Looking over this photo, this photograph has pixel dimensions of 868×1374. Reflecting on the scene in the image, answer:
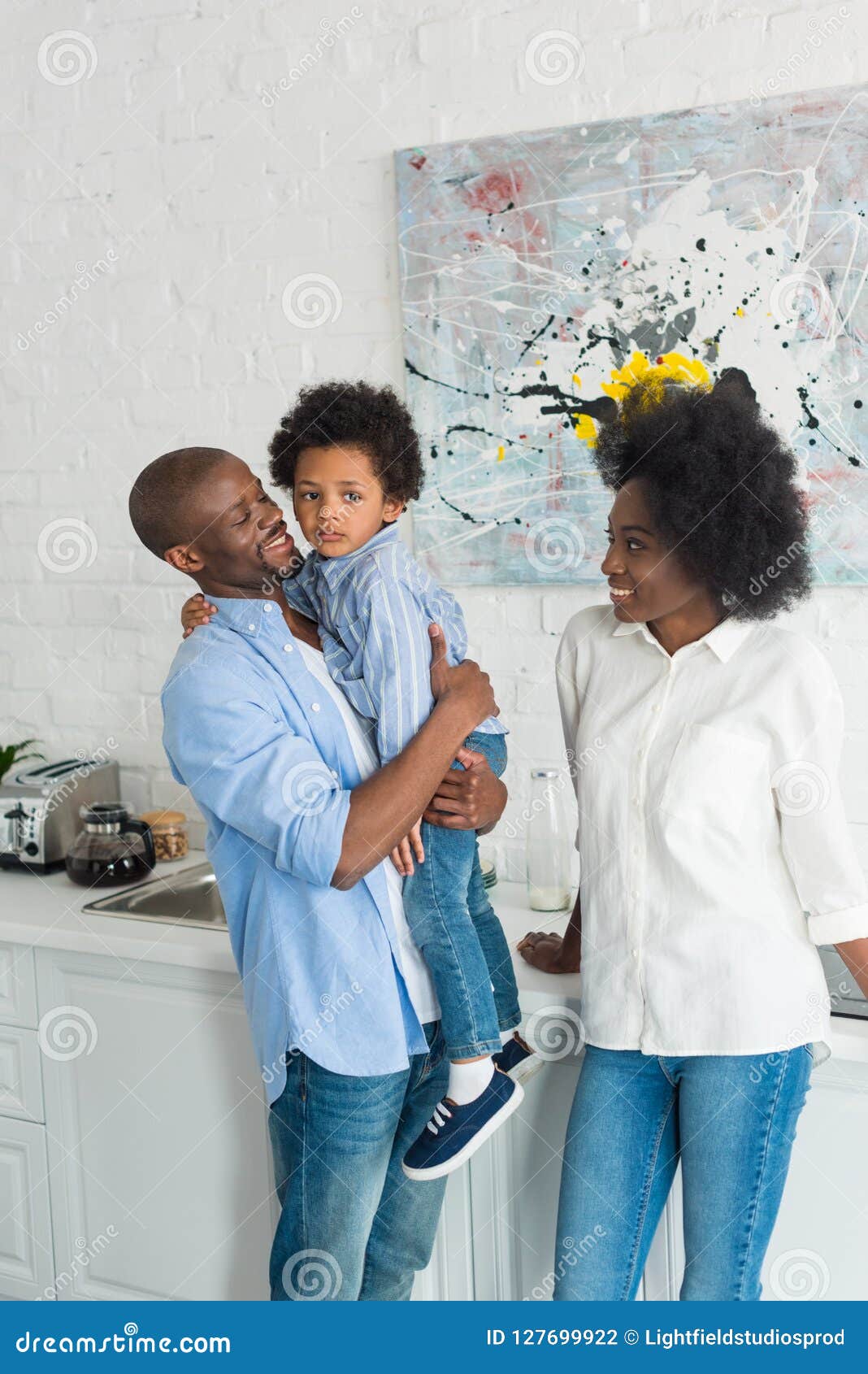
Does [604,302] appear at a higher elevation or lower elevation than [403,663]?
higher

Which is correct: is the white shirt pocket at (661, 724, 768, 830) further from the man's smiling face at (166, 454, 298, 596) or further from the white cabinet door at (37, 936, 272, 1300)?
the white cabinet door at (37, 936, 272, 1300)

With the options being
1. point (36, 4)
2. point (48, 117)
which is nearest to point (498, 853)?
point (48, 117)

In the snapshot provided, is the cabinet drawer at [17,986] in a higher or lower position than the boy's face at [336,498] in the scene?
lower

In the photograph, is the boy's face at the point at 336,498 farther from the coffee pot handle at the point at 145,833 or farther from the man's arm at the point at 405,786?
the coffee pot handle at the point at 145,833

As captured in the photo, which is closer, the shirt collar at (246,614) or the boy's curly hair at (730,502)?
the boy's curly hair at (730,502)

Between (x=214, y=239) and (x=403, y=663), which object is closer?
(x=403, y=663)

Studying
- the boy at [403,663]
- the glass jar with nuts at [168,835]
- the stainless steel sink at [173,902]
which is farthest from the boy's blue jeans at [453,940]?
the glass jar with nuts at [168,835]

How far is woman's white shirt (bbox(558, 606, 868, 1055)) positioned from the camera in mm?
1407

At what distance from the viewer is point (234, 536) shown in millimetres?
1527

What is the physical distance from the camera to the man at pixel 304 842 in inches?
57.0

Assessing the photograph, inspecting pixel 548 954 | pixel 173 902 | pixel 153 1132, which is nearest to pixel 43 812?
pixel 173 902

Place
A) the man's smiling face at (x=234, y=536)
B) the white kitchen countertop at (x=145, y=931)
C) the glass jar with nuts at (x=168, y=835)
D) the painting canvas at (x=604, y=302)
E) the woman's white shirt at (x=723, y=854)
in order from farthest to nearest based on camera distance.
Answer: the glass jar with nuts at (x=168, y=835) < the painting canvas at (x=604, y=302) < the white kitchen countertop at (x=145, y=931) < the man's smiling face at (x=234, y=536) < the woman's white shirt at (x=723, y=854)

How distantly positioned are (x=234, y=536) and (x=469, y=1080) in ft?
2.36

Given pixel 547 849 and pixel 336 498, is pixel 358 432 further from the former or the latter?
pixel 547 849
